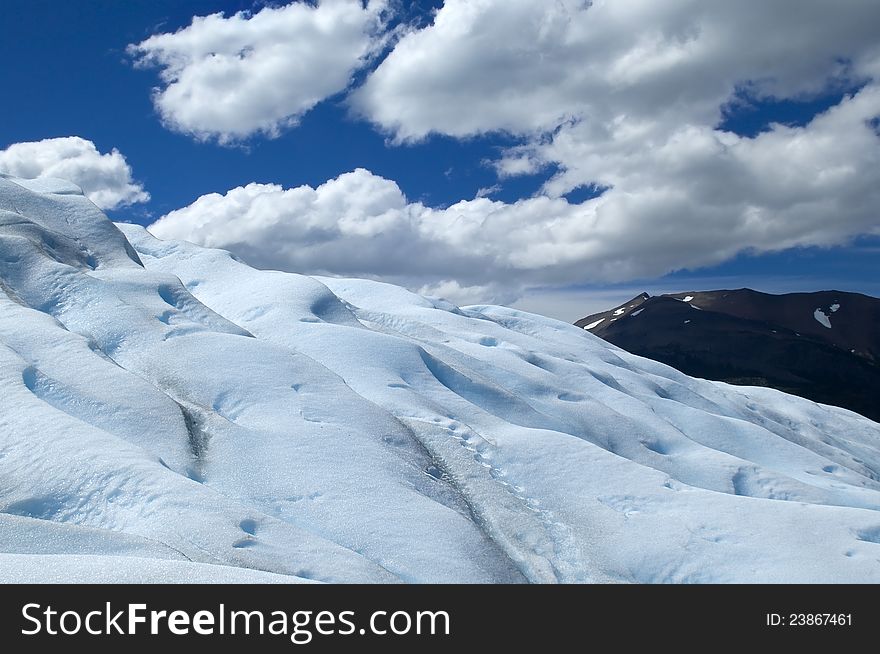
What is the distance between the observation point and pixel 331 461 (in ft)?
63.5

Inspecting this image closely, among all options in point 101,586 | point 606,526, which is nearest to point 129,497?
point 101,586

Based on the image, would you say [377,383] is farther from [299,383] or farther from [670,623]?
[670,623]

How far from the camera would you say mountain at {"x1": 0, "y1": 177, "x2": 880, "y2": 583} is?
14.9 m

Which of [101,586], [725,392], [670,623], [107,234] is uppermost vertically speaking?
[107,234]

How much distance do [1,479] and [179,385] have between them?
7.58 metres

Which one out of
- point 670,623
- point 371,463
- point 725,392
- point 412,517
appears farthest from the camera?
point 725,392

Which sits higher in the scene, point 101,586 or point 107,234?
point 107,234

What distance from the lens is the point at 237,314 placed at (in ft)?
115

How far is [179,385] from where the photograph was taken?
22.6 meters

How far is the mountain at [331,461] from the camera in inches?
586

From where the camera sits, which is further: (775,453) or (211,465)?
(775,453)

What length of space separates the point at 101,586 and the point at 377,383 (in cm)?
1761

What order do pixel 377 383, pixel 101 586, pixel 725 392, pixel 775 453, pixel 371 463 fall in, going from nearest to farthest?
pixel 101 586 < pixel 371 463 < pixel 377 383 < pixel 775 453 < pixel 725 392

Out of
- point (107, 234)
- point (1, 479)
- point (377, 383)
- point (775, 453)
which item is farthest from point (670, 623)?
point (107, 234)
